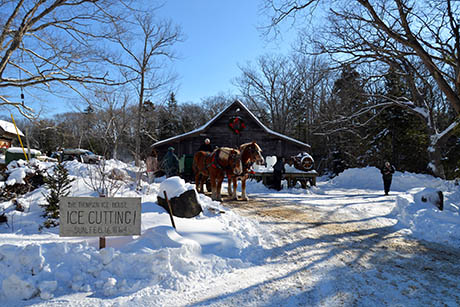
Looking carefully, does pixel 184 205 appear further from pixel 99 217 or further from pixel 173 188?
pixel 99 217

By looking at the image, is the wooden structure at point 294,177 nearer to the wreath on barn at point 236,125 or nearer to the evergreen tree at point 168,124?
the wreath on barn at point 236,125

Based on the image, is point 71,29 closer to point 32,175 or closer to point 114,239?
point 32,175

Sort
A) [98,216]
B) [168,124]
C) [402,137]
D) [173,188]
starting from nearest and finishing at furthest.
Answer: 1. [98,216]
2. [173,188]
3. [402,137]
4. [168,124]

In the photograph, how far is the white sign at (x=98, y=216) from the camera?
4.01 metres

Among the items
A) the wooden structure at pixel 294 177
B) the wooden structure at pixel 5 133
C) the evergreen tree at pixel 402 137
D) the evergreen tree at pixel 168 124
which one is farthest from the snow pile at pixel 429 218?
the evergreen tree at pixel 168 124

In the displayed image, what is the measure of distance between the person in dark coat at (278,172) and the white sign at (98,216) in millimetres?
10503

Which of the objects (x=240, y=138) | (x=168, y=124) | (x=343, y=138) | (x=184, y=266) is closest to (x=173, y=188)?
(x=184, y=266)

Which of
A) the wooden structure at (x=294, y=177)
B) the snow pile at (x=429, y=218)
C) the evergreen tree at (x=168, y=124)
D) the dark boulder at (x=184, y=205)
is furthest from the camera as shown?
the evergreen tree at (x=168, y=124)

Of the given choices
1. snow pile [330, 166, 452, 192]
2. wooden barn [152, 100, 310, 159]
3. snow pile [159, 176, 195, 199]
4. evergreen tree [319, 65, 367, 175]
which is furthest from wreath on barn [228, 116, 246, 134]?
snow pile [159, 176, 195, 199]

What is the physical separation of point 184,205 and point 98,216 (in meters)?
2.53

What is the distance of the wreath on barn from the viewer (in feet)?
72.7

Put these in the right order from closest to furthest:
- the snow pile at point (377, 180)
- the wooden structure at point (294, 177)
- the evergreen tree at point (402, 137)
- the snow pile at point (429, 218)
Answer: the snow pile at point (429, 218), the wooden structure at point (294, 177), the snow pile at point (377, 180), the evergreen tree at point (402, 137)

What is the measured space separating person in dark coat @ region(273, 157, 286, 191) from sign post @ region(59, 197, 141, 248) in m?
10.5

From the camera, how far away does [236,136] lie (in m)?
22.5
